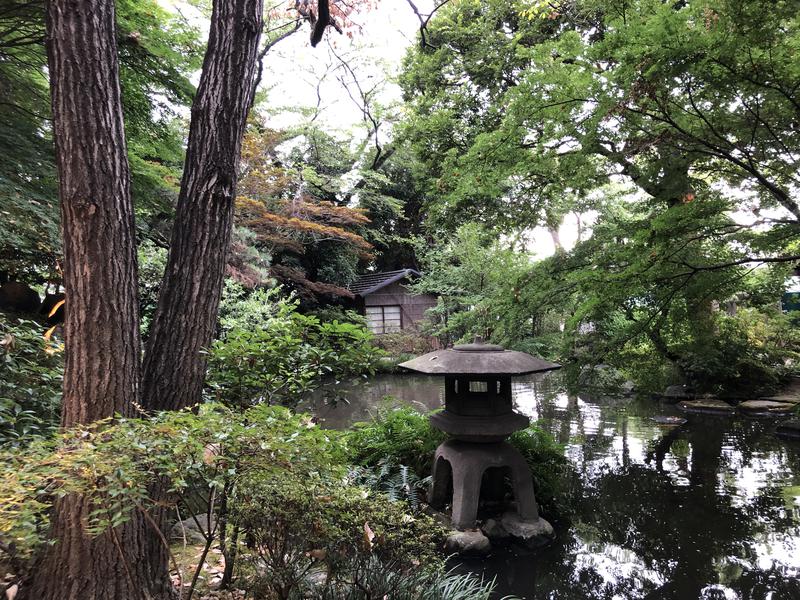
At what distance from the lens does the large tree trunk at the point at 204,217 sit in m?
2.41

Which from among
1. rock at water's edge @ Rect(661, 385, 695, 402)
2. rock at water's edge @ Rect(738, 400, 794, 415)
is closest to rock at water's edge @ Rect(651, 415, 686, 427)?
rock at water's edge @ Rect(738, 400, 794, 415)

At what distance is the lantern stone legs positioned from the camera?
4.01 meters

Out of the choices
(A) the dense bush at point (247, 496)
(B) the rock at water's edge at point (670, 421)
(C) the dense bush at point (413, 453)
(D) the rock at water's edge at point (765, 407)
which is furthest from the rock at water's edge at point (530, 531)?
(D) the rock at water's edge at point (765, 407)

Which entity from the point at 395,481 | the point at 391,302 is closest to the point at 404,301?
the point at 391,302

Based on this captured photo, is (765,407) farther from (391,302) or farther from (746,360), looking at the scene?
(391,302)

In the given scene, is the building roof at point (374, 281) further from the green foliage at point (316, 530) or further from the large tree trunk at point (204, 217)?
the green foliage at point (316, 530)

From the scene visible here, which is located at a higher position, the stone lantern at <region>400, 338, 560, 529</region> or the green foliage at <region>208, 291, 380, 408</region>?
the green foliage at <region>208, 291, 380, 408</region>

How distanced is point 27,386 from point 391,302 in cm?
1432

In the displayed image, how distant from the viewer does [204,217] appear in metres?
2.52

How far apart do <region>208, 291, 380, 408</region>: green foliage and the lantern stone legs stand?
62.7 inches

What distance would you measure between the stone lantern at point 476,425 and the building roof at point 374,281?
39.4 feet

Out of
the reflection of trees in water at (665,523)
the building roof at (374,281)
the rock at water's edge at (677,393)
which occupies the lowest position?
the reflection of trees in water at (665,523)

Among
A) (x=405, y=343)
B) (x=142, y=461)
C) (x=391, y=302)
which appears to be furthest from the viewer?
(x=391, y=302)

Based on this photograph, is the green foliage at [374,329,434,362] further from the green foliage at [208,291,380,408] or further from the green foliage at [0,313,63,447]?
the green foliage at [208,291,380,408]
